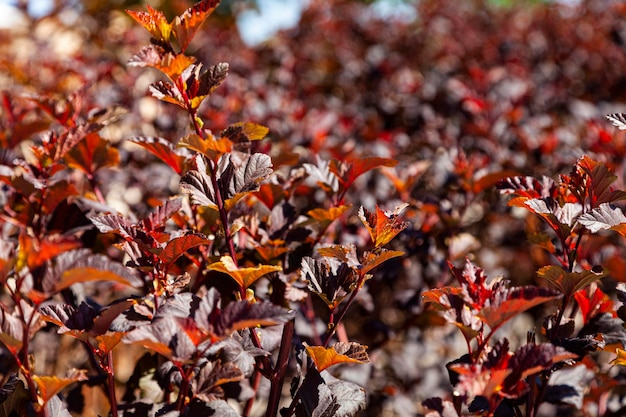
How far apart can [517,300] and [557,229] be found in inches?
13.2

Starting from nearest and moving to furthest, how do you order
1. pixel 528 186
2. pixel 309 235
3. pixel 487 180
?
pixel 528 186, pixel 309 235, pixel 487 180

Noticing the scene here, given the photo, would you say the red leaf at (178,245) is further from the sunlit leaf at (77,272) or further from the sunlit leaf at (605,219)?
the sunlit leaf at (605,219)

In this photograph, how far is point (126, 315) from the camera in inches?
47.6

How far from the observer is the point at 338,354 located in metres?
1.17

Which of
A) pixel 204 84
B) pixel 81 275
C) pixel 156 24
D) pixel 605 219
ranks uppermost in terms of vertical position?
pixel 156 24

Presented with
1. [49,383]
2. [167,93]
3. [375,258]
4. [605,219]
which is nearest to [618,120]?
[605,219]

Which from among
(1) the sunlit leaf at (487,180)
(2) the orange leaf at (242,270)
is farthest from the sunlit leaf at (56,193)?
(1) the sunlit leaf at (487,180)

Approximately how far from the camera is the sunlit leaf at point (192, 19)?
124 centimetres

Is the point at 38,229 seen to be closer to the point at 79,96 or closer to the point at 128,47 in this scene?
the point at 79,96

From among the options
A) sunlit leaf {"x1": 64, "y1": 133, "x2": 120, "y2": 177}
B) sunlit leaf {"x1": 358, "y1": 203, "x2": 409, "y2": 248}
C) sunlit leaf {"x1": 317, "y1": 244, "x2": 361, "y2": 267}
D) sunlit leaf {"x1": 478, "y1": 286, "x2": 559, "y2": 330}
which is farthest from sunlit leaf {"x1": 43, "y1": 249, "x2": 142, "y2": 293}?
sunlit leaf {"x1": 64, "y1": 133, "x2": 120, "y2": 177}

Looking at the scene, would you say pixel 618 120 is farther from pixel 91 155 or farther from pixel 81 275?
pixel 91 155

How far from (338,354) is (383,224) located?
0.29 meters

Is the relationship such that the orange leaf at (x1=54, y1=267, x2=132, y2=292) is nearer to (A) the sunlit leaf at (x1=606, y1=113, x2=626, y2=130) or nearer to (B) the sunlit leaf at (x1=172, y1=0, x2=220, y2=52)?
(B) the sunlit leaf at (x1=172, y1=0, x2=220, y2=52)

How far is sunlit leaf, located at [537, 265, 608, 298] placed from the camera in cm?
117
